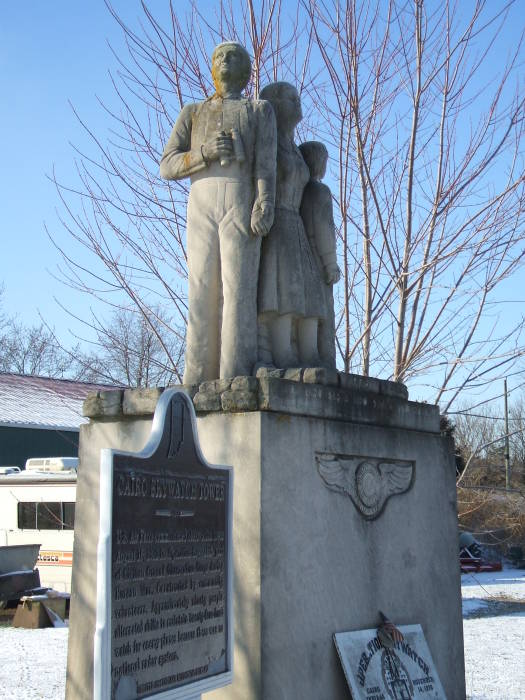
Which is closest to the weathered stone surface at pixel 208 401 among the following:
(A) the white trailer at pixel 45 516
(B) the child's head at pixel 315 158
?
(B) the child's head at pixel 315 158

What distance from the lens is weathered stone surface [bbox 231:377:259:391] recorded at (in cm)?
476

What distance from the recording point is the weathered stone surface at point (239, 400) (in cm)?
473

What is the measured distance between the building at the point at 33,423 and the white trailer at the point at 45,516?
5.01 m

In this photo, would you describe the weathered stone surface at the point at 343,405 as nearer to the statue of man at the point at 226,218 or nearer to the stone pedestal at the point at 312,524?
the stone pedestal at the point at 312,524

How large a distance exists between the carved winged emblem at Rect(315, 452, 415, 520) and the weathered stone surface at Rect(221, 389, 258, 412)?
58 centimetres

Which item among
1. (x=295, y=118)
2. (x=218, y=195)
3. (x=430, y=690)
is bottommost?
(x=430, y=690)

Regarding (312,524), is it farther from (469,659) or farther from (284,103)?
(469,659)

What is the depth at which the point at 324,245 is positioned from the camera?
19.6 feet

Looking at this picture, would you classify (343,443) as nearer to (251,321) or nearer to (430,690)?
(251,321)

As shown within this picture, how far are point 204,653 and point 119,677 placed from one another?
0.60 metres

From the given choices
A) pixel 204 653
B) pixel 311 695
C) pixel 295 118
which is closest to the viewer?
pixel 204 653

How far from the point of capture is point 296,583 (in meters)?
4.69

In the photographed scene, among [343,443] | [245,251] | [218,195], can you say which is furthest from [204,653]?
[218,195]

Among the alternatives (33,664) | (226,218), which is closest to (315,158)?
(226,218)
